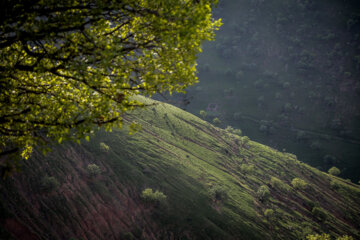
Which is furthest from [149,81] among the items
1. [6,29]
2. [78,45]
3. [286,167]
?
[286,167]

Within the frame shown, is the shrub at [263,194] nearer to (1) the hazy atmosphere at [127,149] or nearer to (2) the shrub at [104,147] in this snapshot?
(1) the hazy atmosphere at [127,149]

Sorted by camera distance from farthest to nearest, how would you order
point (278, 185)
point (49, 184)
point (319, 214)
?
point (278, 185), point (319, 214), point (49, 184)

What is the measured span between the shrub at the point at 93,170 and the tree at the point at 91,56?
34807 mm

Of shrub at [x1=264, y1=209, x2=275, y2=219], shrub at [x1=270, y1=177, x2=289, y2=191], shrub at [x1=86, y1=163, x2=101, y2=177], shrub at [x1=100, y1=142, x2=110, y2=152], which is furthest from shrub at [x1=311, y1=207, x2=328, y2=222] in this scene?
shrub at [x1=86, y1=163, x2=101, y2=177]

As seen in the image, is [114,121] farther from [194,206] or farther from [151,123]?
[151,123]

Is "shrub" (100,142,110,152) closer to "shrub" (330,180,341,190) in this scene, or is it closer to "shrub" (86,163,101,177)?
"shrub" (86,163,101,177)

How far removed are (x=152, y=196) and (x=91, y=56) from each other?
41172 millimetres

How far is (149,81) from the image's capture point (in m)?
9.39

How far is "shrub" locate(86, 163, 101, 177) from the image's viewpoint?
140 ft

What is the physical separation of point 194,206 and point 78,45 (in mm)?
49572

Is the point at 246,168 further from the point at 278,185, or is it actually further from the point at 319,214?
the point at 319,214

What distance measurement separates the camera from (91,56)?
9195mm

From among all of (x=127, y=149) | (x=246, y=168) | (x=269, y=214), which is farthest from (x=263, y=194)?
(x=127, y=149)

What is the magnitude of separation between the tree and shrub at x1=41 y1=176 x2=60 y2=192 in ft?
89.3
